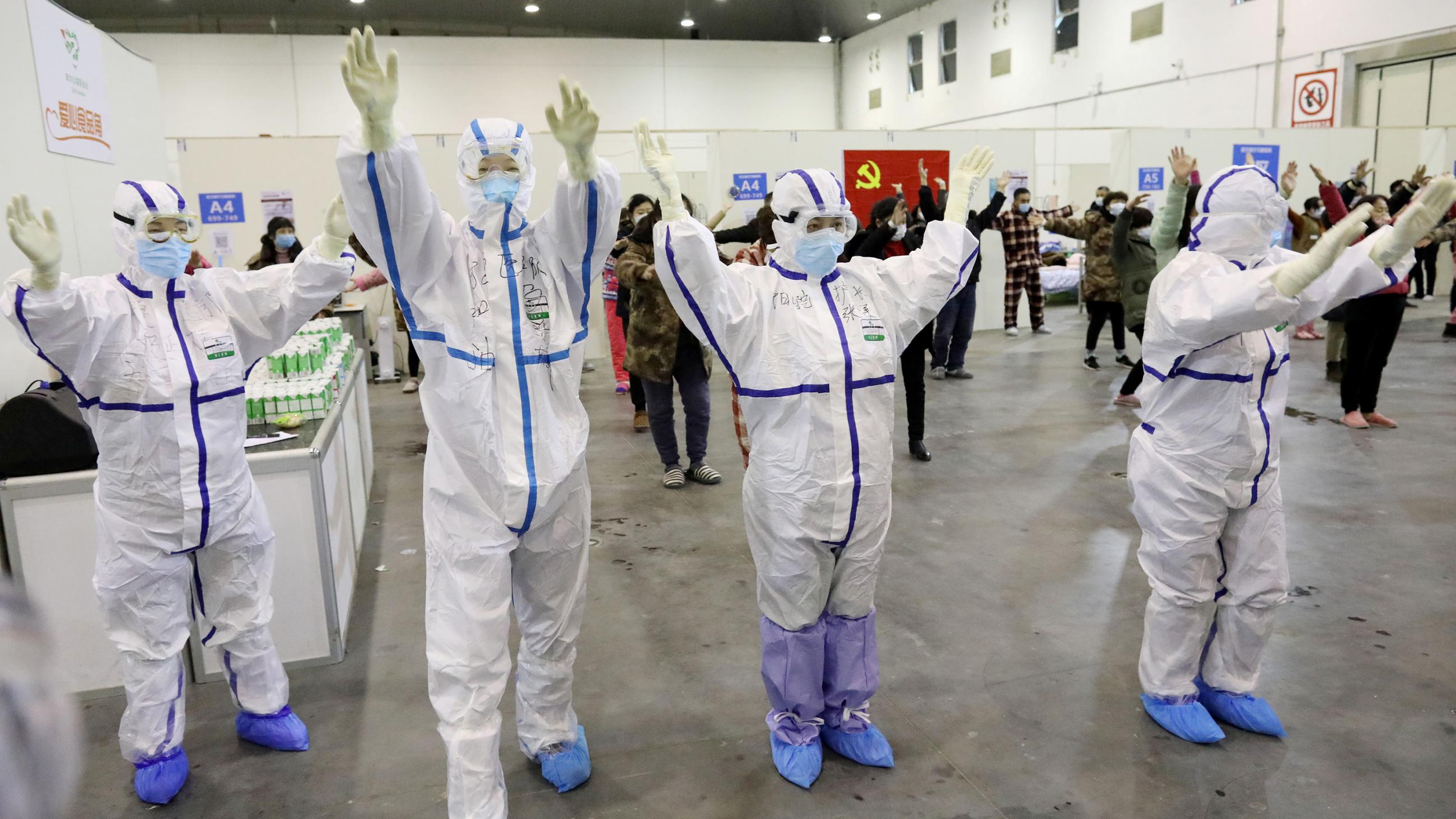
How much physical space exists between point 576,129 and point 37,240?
1338mm

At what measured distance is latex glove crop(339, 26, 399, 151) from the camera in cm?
190

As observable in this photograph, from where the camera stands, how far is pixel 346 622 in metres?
3.69

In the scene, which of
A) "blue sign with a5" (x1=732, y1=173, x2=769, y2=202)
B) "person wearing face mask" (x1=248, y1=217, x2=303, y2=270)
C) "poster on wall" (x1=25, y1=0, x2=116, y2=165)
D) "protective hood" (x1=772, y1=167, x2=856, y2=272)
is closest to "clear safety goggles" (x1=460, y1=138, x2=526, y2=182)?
"protective hood" (x1=772, y1=167, x2=856, y2=272)

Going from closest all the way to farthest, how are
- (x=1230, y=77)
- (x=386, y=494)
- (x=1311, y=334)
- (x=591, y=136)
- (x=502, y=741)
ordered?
(x=591, y=136), (x=502, y=741), (x=386, y=494), (x=1311, y=334), (x=1230, y=77)

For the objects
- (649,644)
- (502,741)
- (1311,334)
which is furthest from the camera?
(1311,334)

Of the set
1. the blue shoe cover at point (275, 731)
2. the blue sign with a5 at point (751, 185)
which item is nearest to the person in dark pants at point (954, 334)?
the blue sign with a5 at point (751, 185)

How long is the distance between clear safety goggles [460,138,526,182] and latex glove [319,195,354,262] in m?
0.51

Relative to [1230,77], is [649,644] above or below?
below

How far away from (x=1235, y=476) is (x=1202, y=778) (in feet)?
2.72

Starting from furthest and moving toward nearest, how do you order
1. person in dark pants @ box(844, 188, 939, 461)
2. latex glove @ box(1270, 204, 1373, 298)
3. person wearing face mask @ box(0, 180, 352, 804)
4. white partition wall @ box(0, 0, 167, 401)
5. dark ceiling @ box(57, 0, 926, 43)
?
1. dark ceiling @ box(57, 0, 926, 43)
2. person in dark pants @ box(844, 188, 939, 461)
3. white partition wall @ box(0, 0, 167, 401)
4. person wearing face mask @ box(0, 180, 352, 804)
5. latex glove @ box(1270, 204, 1373, 298)

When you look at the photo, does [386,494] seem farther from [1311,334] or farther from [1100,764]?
[1311,334]

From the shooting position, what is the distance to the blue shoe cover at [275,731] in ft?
9.30

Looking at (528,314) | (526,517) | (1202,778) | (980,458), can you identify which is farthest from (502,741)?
(980,458)

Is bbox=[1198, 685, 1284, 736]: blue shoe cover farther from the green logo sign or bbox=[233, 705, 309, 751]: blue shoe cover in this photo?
the green logo sign
